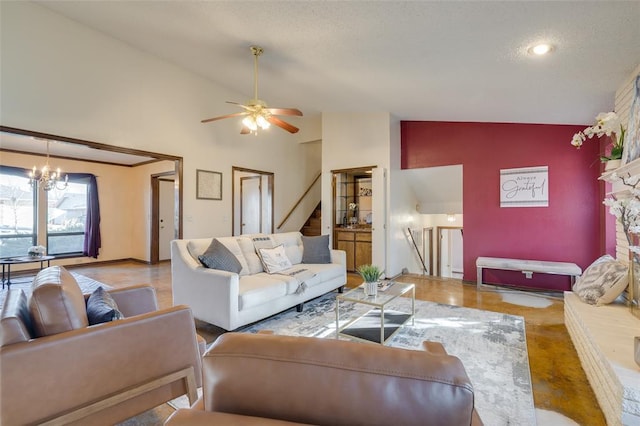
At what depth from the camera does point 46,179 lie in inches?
218

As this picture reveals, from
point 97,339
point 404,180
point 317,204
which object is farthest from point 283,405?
point 317,204

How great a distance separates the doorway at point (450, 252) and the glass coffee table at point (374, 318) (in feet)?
15.3

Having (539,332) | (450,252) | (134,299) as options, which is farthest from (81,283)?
(450,252)

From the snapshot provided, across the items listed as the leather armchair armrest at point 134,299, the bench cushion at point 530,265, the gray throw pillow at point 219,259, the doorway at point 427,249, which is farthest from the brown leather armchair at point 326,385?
the doorway at point 427,249

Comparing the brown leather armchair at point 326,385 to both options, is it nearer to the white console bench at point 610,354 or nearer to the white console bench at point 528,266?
the white console bench at point 610,354

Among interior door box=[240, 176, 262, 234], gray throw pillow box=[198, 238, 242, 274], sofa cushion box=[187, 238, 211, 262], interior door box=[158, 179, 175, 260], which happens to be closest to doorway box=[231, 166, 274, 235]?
interior door box=[240, 176, 262, 234]

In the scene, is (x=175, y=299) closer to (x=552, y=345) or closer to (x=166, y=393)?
(x=166, y=393)

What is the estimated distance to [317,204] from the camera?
7.62 metres

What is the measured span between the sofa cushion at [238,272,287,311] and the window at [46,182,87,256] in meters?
5.64

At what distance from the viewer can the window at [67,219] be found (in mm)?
6309

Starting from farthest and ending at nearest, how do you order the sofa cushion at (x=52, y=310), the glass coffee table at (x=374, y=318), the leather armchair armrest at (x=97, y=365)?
1. the glass coffee table at (x=374, y=318)
2. the sofa cushion at (x=52, y=310)
3. the leather armchair armrest at (x=97, y=365)

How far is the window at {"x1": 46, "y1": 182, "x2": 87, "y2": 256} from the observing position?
631cm

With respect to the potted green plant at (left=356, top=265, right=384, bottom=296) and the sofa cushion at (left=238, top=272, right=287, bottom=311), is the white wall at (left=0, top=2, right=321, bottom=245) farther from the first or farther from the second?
the potted green plant at (left=356, top=265, right=384, bottom=296)

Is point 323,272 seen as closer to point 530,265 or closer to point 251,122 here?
point 251,122
